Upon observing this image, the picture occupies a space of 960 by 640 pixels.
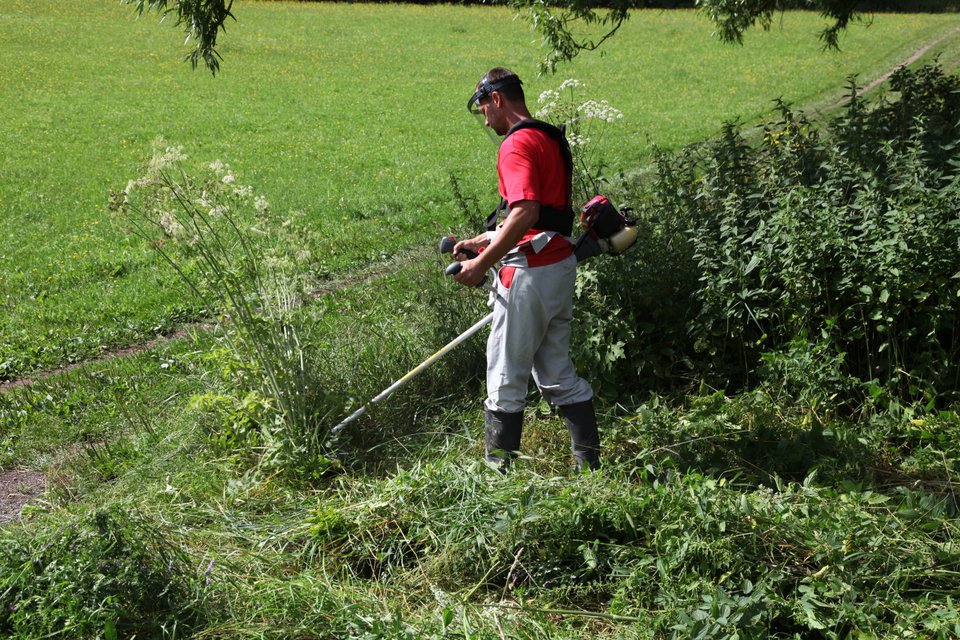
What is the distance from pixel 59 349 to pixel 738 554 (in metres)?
6.25

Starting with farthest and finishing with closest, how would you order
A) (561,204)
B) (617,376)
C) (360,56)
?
(360,56) → (617,376) → (561,204)

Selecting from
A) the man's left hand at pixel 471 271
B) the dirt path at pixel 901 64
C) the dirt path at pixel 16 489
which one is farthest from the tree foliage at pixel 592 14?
the dirt path at pixel 901 64

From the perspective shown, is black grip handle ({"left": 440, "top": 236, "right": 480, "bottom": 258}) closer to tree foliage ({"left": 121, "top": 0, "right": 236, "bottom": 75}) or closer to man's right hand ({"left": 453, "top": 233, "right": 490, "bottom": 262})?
man's right hand ({"left": 453, "top": 233, "right": 490, "bottom": 262})

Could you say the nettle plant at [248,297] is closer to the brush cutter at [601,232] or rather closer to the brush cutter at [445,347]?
the brush cutter at [445,347]

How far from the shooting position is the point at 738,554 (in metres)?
3.42

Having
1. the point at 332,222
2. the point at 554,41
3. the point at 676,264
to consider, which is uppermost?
the point at 554,41

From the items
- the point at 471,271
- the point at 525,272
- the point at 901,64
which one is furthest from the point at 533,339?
the point at 901,64

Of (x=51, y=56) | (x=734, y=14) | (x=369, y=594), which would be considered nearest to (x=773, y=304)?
(x=369, y=594)

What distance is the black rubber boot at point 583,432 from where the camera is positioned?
450 cm

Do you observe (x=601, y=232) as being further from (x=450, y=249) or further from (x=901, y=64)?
(x=901, y=64)

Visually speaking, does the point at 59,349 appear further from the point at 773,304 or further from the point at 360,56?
the point at 360,56

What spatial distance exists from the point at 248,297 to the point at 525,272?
1732mm

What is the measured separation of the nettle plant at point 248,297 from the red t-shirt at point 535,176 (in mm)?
1307

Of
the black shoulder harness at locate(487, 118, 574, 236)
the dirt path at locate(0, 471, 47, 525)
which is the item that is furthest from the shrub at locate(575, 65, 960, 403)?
the dirt path at locate(0, 471, 47, 525)
